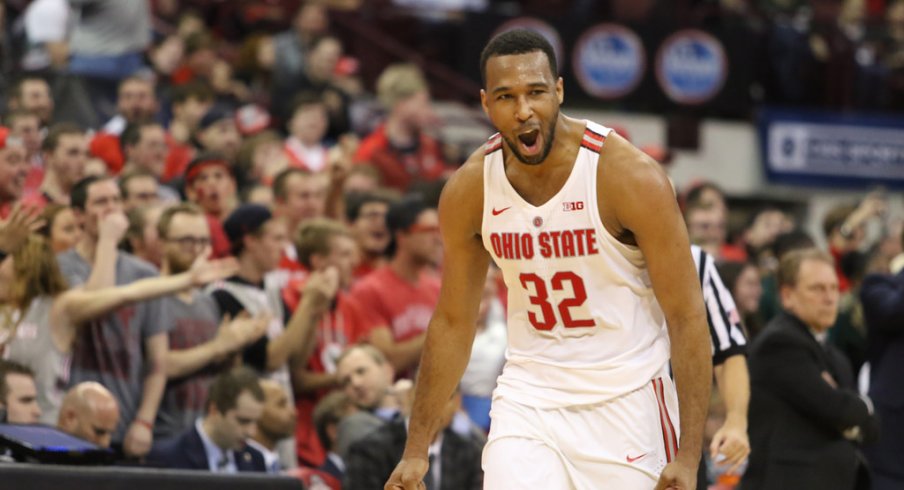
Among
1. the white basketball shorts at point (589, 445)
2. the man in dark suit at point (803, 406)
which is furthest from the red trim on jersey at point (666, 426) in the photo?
the man in dark suit at point (803, 406)

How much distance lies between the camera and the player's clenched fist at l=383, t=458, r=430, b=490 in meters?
5.22

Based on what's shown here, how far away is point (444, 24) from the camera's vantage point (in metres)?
17.1

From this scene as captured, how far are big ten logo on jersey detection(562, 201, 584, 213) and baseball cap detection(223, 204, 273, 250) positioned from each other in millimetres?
3951

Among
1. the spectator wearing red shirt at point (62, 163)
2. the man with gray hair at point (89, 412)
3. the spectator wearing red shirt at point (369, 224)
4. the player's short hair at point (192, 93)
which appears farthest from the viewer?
the player's short hair at point (192, 93)

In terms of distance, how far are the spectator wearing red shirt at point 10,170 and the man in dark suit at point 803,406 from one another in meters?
4.11

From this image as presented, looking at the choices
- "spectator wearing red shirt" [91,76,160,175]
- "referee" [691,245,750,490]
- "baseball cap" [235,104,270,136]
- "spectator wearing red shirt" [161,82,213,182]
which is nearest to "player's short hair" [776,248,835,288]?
"referee" [691,245,750,490]

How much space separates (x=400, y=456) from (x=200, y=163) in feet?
8.74

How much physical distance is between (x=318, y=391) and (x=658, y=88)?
955cm

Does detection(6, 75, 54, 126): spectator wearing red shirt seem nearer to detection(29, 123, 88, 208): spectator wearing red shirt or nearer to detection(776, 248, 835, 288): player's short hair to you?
detection(29, 123, 88, 208): spectator wearing red shirt

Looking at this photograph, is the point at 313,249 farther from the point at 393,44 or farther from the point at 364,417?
the point at 393,44

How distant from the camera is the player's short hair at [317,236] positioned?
30.1 feet

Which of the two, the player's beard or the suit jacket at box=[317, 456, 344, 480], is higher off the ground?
the player's beard

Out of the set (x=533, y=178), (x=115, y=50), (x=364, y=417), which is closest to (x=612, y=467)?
(x=533, y=178)

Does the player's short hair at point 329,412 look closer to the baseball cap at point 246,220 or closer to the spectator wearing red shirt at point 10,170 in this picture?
the baseball cap at point 246,220
